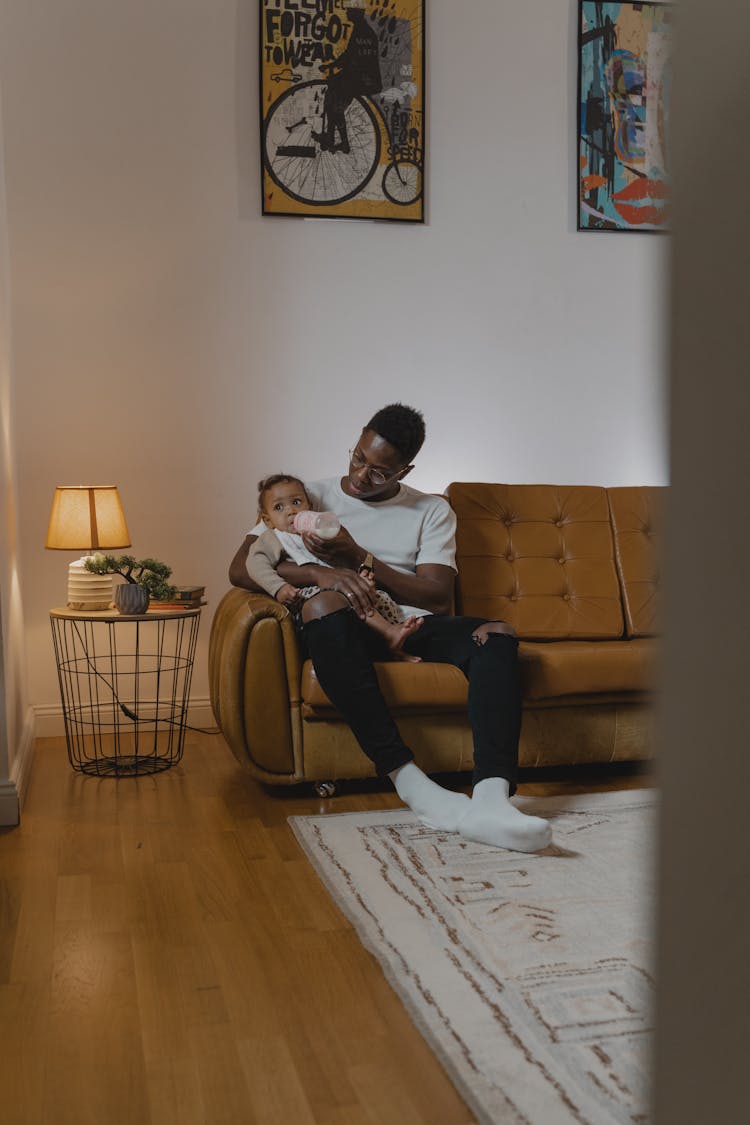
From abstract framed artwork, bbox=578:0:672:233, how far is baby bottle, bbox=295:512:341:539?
182 centimetres

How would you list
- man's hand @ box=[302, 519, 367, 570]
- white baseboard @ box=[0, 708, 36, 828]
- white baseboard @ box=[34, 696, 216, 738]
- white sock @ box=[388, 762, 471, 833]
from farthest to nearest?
white baseboard @ box=[34, 696, 216, 738]
man's hand @ box=[302, 519, 367, 570]
white baseboard @ box=[0, 708, 36, 828]
white sock @ box=[388, 762, 471, 833]

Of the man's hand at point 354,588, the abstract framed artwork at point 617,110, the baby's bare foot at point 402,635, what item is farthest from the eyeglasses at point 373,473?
the abstract framed artwork at point 617,110

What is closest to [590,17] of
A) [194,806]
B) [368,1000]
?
[194,806]

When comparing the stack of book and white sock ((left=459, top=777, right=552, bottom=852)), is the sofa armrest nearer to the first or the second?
the stack of book

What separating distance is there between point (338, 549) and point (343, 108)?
1.80 m

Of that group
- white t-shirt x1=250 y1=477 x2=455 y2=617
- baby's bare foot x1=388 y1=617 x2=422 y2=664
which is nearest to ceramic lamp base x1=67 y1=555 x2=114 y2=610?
white t-shirt x1=250 y1=477 x2=455 y2=617

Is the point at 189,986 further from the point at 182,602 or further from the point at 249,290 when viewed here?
the point at 249,290

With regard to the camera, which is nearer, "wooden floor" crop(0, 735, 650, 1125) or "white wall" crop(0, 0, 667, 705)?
"wooden floor" crop(0, 735, 650, 1125)

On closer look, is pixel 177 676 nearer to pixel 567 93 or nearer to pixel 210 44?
pixel 210 44

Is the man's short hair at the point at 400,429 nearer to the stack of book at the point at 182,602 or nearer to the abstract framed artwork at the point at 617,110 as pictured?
the stack of book at the point at 182,602

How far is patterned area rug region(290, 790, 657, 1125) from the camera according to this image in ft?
4.84

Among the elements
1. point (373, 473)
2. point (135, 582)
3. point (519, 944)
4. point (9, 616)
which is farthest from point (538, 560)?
point (519, 944)

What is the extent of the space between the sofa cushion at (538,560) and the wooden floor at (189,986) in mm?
909

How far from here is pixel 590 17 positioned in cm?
409
